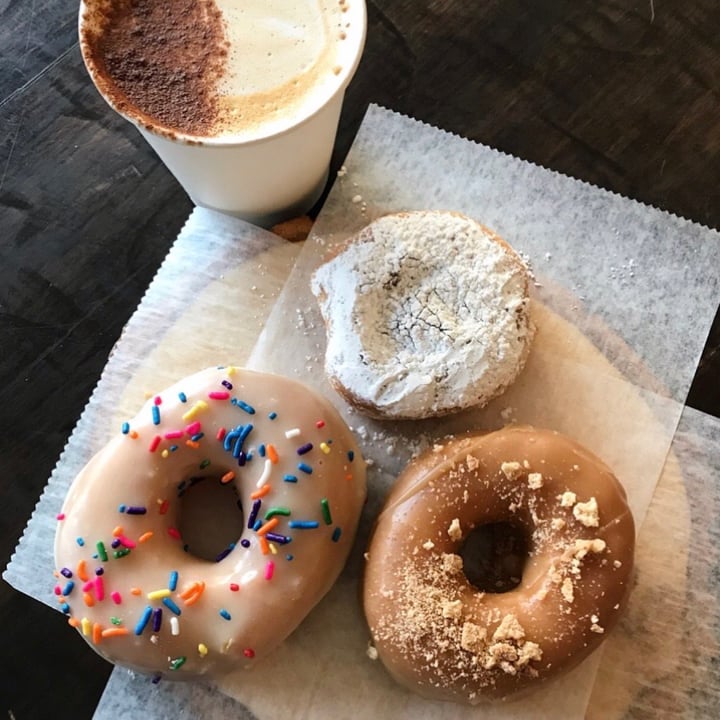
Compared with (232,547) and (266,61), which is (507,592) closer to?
(232,547)

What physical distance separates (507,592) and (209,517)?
1.39ft

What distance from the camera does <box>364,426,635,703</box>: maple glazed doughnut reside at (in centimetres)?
110

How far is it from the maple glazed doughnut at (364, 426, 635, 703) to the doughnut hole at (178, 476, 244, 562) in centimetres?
20

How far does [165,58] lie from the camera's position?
107 centimetres

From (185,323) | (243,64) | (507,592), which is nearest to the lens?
(243,64)

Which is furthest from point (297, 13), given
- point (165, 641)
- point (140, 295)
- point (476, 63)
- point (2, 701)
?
point (2, 701)

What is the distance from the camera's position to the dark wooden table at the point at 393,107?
1.31 metres

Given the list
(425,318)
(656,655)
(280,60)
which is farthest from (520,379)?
(280,60)

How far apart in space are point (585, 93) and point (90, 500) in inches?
37.0

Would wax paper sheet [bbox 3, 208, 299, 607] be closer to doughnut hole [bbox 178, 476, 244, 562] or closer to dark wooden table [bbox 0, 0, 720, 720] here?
dark wooden table [bbox 0, 0, 720, 720]

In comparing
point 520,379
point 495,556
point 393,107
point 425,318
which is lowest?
point 495,556

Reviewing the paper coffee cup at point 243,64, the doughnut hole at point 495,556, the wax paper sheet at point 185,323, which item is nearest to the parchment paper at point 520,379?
the wax paper sheet at point 185,323

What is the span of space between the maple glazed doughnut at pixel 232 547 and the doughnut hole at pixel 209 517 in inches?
1.4

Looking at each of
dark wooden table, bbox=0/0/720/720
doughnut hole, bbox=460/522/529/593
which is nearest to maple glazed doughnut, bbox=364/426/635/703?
doughnut hole, bbox=460/522/529/593
